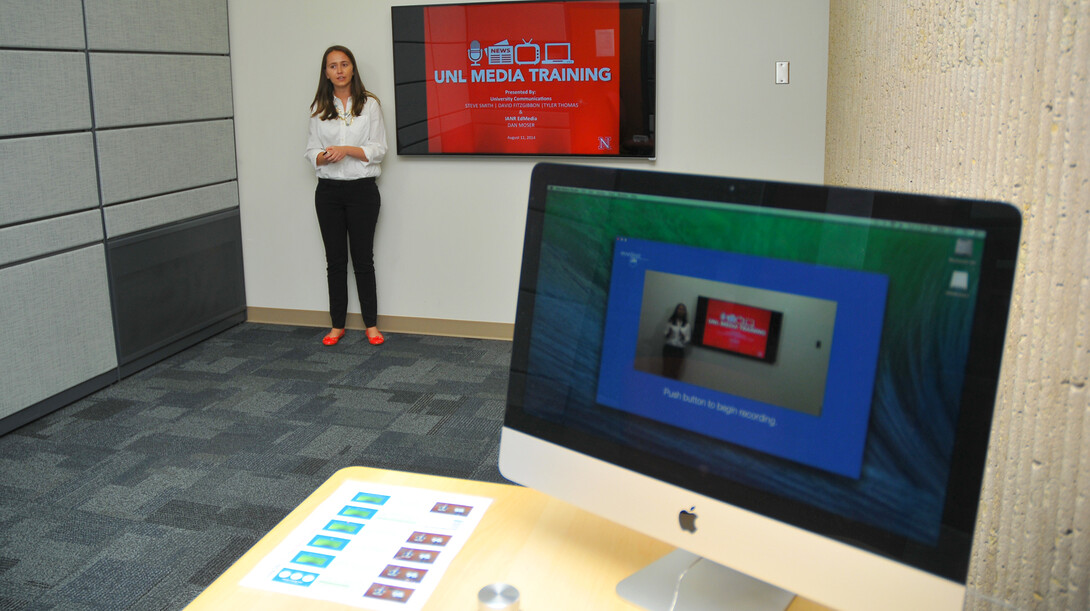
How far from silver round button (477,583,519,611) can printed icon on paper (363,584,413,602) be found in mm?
114

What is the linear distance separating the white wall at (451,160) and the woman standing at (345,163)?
0.19 meters

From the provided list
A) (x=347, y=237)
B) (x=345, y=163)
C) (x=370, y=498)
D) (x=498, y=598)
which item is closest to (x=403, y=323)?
(x=347, y=237)

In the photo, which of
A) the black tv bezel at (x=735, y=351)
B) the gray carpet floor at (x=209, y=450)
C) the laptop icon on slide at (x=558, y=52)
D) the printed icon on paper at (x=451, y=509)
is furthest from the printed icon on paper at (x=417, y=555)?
the laptop icon on slide at (x=558, y=52)

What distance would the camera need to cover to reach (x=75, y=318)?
3852mm

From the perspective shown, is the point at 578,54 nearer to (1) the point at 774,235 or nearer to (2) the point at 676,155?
(2) the point at 676,155

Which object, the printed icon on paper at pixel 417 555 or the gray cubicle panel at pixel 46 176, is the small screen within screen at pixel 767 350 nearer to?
the printed icon on paper at pixel 417 555

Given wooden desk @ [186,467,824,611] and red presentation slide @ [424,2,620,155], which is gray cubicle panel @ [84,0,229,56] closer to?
red presentation slide @ [424,2,620,155]

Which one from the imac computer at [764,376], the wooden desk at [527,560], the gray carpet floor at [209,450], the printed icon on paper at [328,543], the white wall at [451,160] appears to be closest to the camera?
the imac computer at [764,376]

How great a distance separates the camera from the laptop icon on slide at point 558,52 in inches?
176

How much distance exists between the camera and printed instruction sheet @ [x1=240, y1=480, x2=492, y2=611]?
106cm

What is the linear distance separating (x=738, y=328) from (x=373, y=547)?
599 mm

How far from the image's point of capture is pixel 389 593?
105 centimetres

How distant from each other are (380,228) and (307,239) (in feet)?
1.59

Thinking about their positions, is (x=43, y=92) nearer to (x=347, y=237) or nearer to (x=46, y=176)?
(x=46, y=176)
